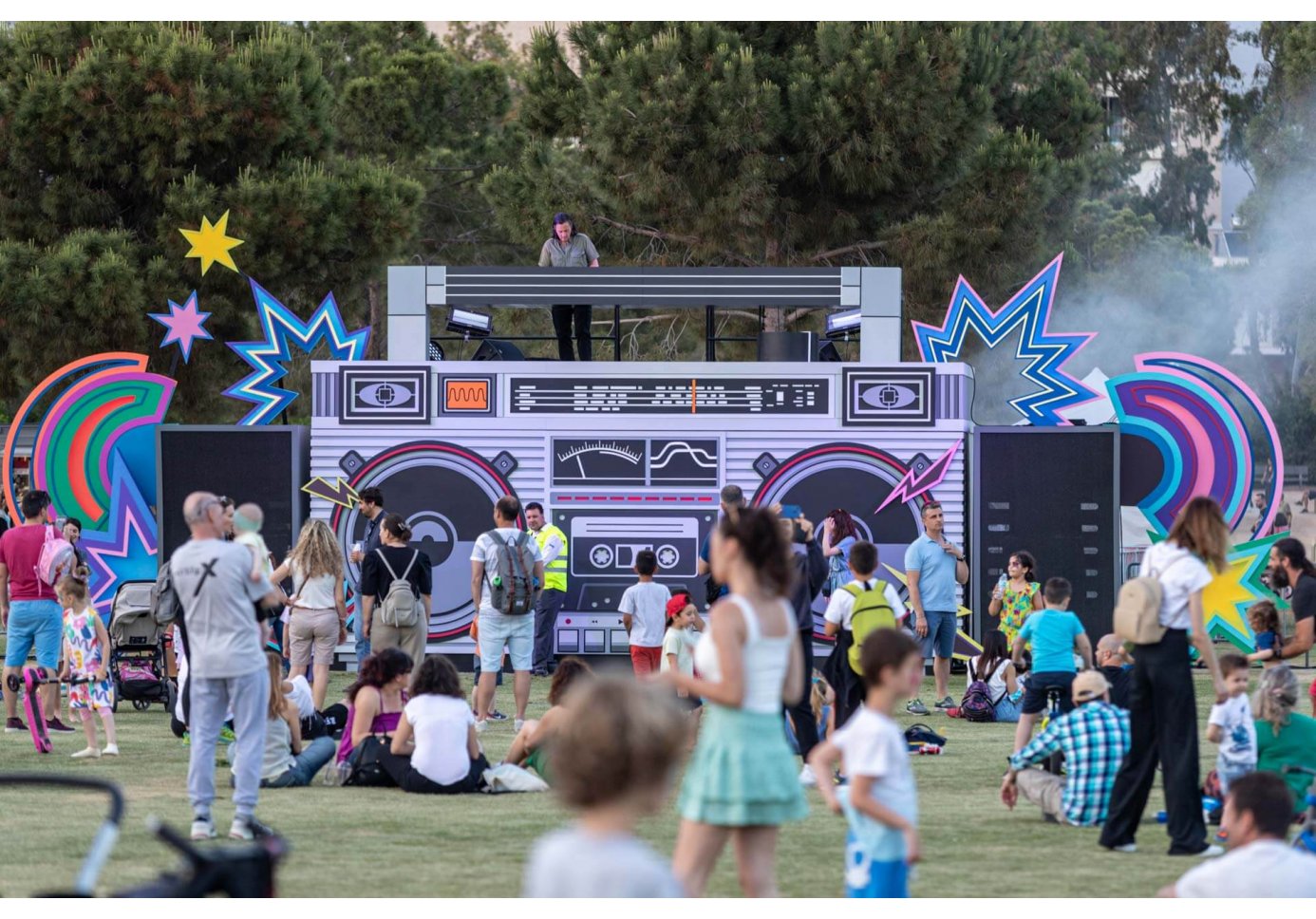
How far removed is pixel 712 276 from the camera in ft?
54.3

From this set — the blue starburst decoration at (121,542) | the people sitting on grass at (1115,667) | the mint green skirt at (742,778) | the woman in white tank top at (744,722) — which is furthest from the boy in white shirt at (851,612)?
the blue starburst decoration at (121,542)

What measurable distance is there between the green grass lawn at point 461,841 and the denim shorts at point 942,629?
3418 millimetres

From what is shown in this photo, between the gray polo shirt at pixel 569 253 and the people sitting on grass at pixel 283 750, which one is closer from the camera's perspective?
the people sitting on grass at pixel 283 750

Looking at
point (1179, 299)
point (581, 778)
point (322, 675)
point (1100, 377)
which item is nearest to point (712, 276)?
point (1100, 377)

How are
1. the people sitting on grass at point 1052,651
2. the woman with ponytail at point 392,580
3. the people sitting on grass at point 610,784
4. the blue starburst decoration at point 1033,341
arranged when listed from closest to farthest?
the people sitting on grass at point 610,784 < the people sitting on grass at point 1052,651 < the woman with ponytail at point 392,580 < the blue starburst decoration at point 1033,341

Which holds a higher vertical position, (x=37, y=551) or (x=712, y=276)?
(x=712, y=276)

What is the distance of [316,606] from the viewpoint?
1240cm

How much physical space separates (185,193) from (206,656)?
1824 cm

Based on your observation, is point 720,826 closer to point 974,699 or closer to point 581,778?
point 581,778

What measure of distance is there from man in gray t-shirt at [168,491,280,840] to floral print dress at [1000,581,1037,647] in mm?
6288

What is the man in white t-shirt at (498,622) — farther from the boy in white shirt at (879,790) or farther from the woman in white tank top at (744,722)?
the boy in white shirt at (879,790)

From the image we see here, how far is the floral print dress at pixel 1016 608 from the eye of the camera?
1289 cm

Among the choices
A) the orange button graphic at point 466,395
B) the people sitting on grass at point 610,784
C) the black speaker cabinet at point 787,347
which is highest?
the black speaker cabinet at point 787,347

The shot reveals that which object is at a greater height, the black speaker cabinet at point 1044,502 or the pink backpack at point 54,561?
the black speaker cabinet at point 1044,502
